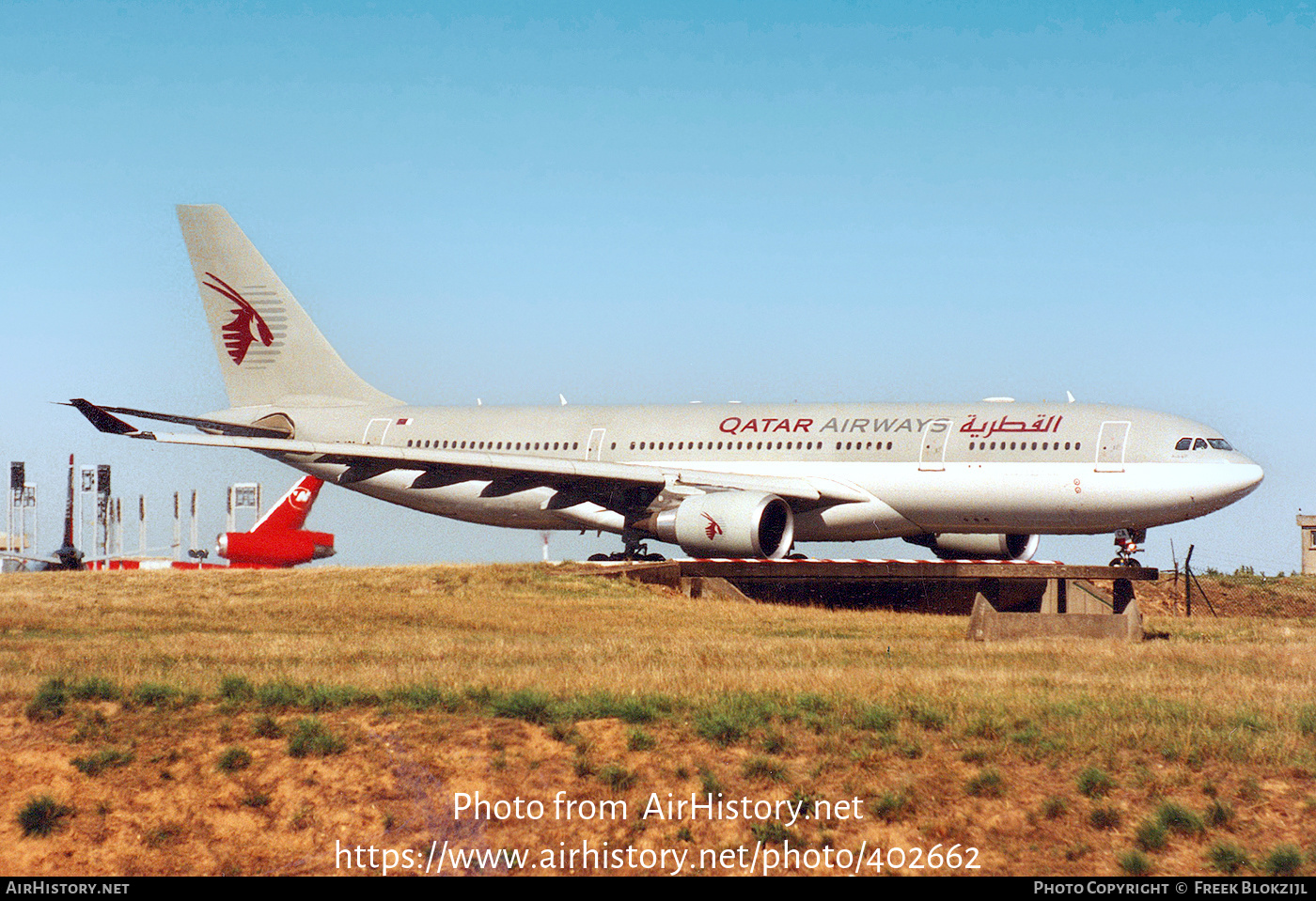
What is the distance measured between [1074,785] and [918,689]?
3.86 m

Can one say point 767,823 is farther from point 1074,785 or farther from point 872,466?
point 872,466

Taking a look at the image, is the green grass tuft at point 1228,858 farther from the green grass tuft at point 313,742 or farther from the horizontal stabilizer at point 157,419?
the horizontal stabilizer at point 157,419

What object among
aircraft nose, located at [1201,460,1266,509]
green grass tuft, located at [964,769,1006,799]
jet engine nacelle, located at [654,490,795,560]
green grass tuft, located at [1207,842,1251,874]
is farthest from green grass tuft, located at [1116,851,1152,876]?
aircraft nose, located at [1201,460,1266,509]

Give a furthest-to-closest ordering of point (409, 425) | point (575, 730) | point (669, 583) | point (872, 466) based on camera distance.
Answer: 1. point (409, 425)
2. point (872, 466)
3. point (669, 583)
4. point (575, 730)

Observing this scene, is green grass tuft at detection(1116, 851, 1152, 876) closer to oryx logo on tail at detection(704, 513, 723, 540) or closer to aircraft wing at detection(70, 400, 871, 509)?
oryx logo on tail at detection(704, 513, 723, 540)

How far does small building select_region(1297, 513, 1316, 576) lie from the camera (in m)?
57.1

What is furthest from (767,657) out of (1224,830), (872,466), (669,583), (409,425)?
(409,425)

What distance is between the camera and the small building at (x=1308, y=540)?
57.1m

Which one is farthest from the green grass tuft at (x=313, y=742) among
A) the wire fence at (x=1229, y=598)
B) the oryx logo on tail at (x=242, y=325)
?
the oryx logo on tail at (x=242, y=325)

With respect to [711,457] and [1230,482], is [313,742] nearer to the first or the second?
[1230,482]

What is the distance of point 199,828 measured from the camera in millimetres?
14219

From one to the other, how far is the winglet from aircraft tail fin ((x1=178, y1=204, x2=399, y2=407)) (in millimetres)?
10275

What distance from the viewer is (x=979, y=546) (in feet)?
131

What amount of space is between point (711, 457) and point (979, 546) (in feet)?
25.8
